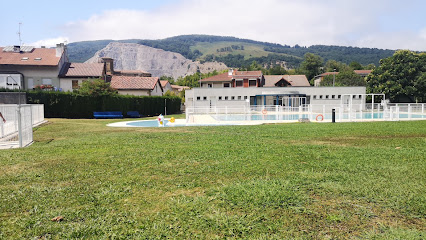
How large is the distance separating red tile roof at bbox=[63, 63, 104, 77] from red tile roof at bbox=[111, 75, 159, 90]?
96.0 inches

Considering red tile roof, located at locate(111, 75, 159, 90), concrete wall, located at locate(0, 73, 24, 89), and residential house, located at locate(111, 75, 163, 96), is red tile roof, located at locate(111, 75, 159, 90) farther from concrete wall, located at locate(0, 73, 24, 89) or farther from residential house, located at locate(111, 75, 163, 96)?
concrete wall, located at locate(0, 73, 24, 89)

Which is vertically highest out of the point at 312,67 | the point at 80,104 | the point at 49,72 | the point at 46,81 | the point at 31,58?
the point at 312,67

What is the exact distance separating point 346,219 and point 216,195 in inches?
68.2

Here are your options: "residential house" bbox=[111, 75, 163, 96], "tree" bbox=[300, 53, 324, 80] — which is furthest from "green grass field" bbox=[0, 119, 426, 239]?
"tree" bbox=[300, 53, 324, 80]

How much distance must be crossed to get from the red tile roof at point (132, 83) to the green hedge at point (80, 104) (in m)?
9.67

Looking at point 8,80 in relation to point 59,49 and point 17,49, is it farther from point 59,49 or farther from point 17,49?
point 59,49

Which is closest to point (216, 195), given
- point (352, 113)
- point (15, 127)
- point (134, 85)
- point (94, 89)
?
point (15, 127)

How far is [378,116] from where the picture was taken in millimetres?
24156

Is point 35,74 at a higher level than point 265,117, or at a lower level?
higher

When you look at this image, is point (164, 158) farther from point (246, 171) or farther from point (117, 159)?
point (246, 171)

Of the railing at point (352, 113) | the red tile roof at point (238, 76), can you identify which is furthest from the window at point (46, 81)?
the red tile roof at point (238, 76)

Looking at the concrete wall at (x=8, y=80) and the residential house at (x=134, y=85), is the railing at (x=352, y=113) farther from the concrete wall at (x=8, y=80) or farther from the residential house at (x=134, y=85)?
the concrete wall at (x=8, y=80)

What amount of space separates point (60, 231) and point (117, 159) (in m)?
4.00

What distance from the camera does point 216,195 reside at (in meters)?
4.40
